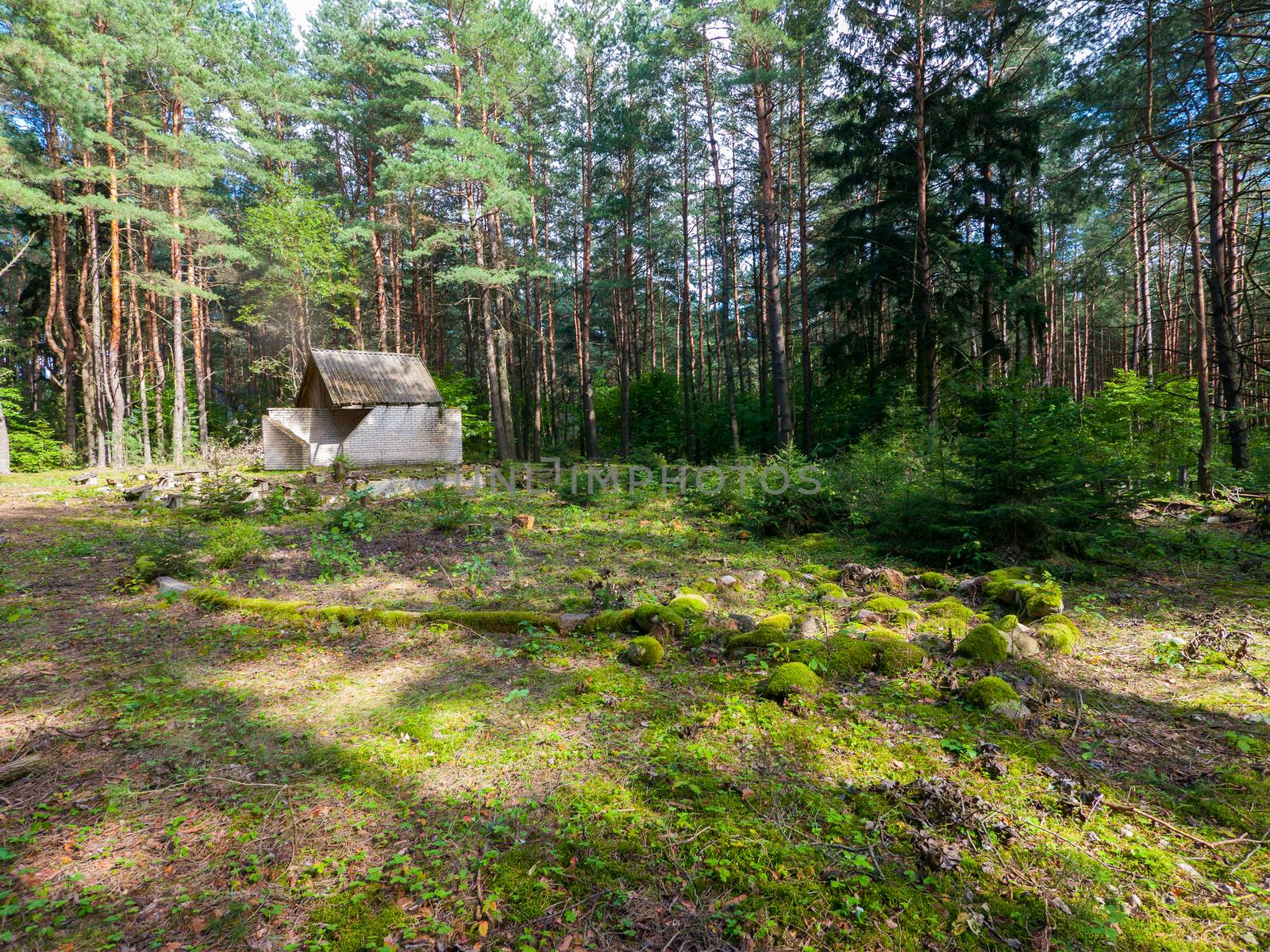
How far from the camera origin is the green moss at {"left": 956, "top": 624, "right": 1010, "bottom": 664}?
156 inches

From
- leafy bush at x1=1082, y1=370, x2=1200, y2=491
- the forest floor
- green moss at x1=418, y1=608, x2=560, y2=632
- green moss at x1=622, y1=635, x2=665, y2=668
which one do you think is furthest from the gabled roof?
leafy bush at x1=1082, y1=370, x2=1200, y2=491

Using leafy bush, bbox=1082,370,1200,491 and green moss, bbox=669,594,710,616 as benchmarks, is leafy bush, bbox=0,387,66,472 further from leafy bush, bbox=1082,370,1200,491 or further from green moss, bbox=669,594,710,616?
leafy bush, bbox=1082,370,1200,491

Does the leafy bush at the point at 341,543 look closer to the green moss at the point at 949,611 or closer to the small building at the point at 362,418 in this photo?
the green moss at the point at 949,611

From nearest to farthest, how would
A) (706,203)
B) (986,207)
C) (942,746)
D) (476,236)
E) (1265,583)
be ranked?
(942,746) < (1265,583) < (986,207) < (476,236) < (706,203)

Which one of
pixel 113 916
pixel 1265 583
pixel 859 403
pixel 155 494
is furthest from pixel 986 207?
pixel 155 494

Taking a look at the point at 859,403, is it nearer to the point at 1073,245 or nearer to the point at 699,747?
the point at 699,747

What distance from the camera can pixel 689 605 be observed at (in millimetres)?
5055

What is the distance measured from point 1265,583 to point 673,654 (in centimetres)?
618

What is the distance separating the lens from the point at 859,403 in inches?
634

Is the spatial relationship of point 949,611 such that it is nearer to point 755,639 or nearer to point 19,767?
point 755,639

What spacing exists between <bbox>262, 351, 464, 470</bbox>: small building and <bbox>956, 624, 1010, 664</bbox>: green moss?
17.6 metres

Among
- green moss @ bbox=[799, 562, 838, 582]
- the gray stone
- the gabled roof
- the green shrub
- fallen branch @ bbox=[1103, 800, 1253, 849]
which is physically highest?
the gabled roof

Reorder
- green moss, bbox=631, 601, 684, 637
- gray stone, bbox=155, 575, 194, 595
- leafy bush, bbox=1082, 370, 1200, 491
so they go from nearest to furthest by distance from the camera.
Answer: green moss, bbox=631, 601, 684, 637 < gray stone, bbox=155, 575, 194, 595 < leafy bush, bbox=1082, 370, 1200, 491

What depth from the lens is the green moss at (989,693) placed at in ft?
11.0
